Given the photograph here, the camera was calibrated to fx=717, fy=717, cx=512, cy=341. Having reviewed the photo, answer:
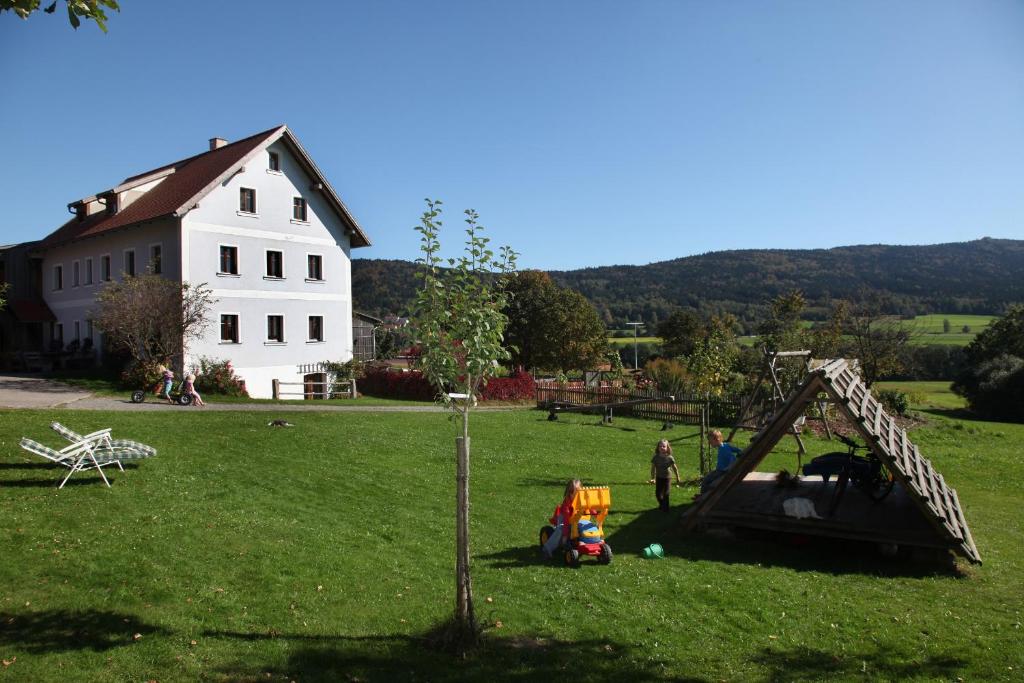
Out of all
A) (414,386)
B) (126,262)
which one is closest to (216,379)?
(126,262)

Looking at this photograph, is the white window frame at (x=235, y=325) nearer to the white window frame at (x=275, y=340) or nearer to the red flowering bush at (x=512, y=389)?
the white window frame at (x=275, y=340)

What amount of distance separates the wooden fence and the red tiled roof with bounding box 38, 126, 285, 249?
773 inches

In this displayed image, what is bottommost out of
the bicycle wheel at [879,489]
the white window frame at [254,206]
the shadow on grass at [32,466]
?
the bicycle wheel at [879,489]

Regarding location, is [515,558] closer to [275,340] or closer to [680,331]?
[275,340]

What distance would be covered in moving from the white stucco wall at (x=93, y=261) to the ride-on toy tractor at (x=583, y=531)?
27.9 metres

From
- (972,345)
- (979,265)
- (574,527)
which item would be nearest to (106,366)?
(574,527)

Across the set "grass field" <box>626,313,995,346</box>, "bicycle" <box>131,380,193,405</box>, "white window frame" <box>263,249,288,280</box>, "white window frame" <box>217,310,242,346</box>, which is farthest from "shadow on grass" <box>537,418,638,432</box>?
"grass field" <box>626,313,995,346</box>

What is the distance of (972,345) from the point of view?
59938mm

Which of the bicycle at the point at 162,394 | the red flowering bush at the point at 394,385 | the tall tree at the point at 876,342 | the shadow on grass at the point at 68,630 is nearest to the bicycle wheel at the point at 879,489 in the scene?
the shadow on grass at the point at 68,630

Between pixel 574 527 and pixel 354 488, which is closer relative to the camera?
pixel 574 527

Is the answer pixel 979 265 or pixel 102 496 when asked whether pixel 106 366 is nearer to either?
pixel 102 496

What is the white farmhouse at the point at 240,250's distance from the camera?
34.1 meters

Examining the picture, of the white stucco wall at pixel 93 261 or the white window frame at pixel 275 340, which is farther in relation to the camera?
the white window frame at pixel 275 340

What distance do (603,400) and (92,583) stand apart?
2941 cm
